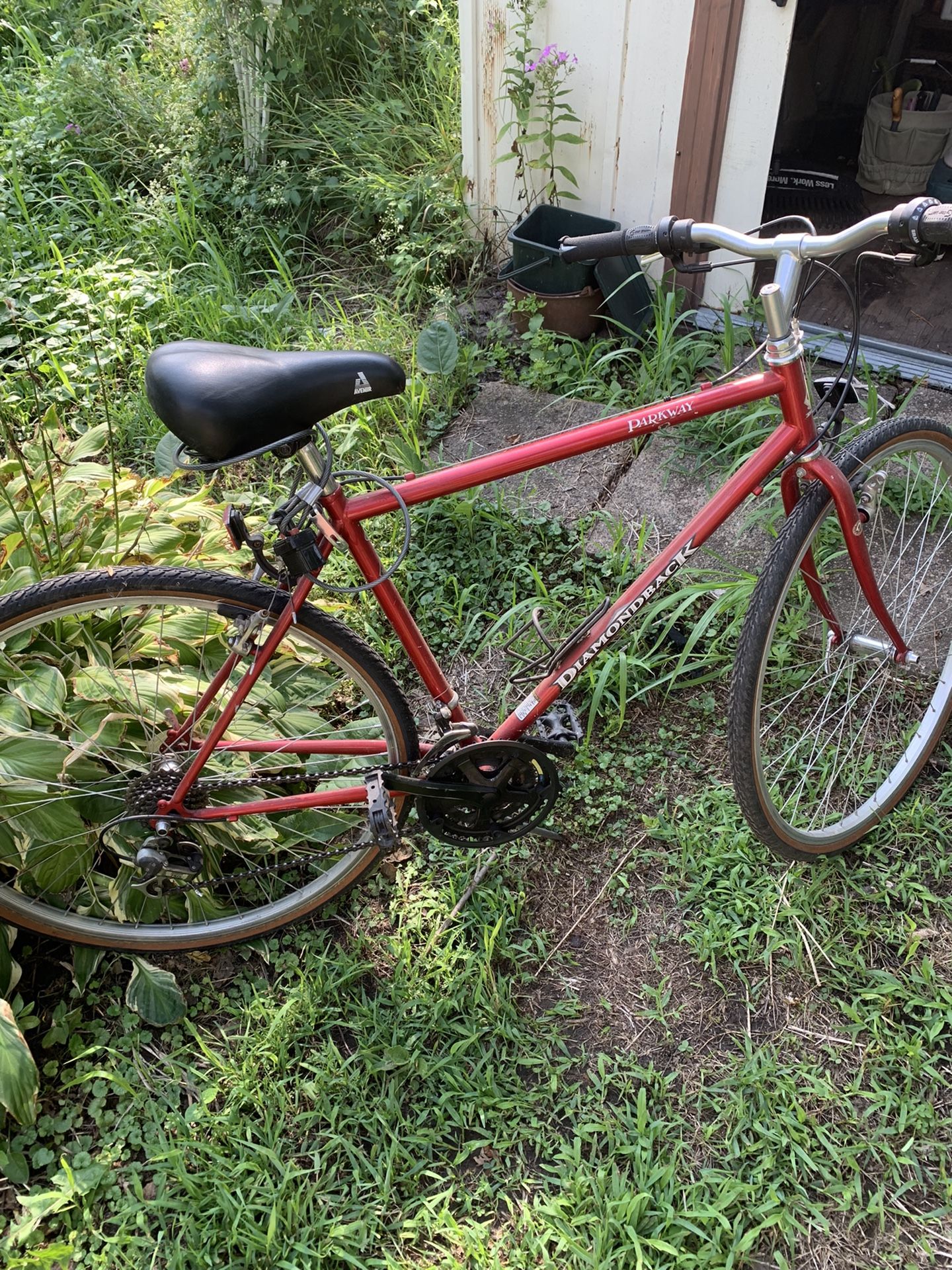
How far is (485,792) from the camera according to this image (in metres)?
1.98

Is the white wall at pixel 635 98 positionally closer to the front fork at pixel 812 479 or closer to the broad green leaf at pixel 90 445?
the front fork at pixel 812 479

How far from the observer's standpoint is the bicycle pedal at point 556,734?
79.5 inches

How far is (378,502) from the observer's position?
1.68 m

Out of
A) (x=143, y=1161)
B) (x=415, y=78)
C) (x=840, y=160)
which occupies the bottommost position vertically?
(x=143, y=1161)

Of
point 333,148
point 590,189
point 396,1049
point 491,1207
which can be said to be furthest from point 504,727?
point 333,148

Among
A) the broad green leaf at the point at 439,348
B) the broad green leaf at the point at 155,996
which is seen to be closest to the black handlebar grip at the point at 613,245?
the broad green leaf at the point at 439,348

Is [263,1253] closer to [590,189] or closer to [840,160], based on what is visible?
[590,189]

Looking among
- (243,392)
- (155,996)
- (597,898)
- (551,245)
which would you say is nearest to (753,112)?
(551,245)

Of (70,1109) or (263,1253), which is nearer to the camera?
(263,1253)

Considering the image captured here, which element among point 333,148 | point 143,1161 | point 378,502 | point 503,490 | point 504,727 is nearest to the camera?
point 378,502

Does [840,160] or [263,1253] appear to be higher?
[840,160]

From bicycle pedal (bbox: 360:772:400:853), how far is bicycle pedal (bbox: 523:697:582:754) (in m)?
0.34

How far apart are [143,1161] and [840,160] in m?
5.63

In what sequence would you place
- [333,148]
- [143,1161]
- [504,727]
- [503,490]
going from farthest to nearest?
[333,148] → [503,490] → [504,727] → [143,1161]
